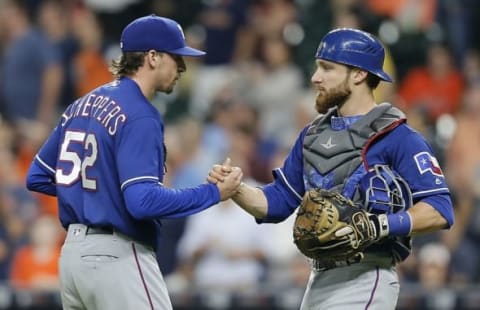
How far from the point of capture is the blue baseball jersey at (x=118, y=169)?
204 inches

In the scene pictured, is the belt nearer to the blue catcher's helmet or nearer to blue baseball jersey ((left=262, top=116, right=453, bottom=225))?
blue baseball jersey ((left=262, top=116, right=453, bottom=225))

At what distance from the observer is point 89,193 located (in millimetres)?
5316

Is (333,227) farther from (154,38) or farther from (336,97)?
(154,38)

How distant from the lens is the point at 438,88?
1070 cm

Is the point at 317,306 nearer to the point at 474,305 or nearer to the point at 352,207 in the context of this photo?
the point at 352,207

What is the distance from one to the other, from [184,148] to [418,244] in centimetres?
234

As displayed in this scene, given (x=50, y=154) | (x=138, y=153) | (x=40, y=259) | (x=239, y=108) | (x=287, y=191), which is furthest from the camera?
(x=239, y=108)

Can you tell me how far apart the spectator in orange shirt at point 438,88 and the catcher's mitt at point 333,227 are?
5387 mm

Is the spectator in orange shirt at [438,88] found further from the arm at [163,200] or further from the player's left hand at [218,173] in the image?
the arm at [163,200]

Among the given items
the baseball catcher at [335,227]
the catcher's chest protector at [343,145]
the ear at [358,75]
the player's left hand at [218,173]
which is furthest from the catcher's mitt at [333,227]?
the ear at [358,75]

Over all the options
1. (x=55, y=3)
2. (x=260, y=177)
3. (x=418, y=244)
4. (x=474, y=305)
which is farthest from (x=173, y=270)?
(x=55, y=3)

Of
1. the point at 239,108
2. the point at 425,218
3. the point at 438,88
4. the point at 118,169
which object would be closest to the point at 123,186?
the point at 118,169

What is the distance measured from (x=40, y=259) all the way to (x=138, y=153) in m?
Result: 4.57

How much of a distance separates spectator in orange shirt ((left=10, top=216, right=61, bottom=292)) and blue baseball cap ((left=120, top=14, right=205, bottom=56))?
4310 mm
